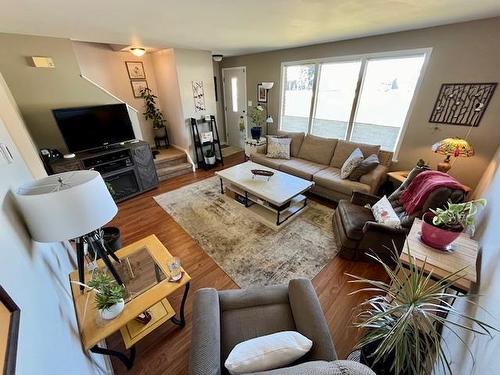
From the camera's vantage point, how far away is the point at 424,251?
139 centimetres

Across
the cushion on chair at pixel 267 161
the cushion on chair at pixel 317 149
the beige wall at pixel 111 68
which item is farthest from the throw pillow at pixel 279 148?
the beige wall at pixel 111 68

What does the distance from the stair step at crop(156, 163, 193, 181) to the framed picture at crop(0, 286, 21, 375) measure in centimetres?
388

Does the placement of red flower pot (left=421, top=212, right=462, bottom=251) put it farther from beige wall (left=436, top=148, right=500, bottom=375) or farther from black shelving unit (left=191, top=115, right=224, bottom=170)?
black shelving unit (left=191, top=115, right=224, bottom=170)

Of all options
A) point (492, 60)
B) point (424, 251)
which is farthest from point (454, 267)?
point (492, 60)

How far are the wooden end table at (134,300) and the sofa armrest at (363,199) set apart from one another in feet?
7.04

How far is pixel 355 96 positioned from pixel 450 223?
2.88 meters

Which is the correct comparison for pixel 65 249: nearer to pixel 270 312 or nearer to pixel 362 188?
pixel 270 312

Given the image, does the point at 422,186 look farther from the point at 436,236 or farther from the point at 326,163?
the point at 326,163

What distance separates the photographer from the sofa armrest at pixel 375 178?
9.69ft

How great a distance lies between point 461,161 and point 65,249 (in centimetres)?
440

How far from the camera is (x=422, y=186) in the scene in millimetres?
1977

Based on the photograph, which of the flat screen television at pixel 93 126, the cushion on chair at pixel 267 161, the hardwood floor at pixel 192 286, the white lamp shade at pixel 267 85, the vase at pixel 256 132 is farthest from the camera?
the vase at pixel 256 132

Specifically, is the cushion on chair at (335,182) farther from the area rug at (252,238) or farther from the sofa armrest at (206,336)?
the sofa armrest at (206,336)

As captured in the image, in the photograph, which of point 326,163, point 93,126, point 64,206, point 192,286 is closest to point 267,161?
point 326,163
